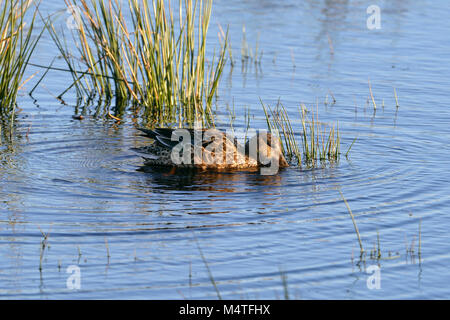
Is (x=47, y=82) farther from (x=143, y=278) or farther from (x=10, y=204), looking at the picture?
(x=143, y=278)

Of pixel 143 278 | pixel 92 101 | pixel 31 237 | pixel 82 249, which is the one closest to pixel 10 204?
pixel 31 237

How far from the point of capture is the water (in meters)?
5.79

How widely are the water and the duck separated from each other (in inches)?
8.3

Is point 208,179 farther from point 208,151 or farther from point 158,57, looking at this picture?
point 158,57

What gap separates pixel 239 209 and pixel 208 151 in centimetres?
158

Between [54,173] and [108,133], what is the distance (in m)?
1.94

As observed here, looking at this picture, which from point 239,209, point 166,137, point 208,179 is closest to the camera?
point 239,209

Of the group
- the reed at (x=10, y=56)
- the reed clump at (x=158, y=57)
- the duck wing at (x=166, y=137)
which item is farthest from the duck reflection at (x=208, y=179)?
the reed at (x=10, y=56)

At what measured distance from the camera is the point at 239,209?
24.6 feet

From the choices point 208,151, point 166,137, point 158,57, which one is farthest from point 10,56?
point 208,151

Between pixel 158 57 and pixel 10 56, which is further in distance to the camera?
pixel 158 57

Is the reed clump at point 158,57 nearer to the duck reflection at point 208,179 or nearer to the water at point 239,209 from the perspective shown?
the water at point 239,209

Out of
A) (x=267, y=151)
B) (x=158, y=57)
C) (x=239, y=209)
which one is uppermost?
(x=158, y=57)
